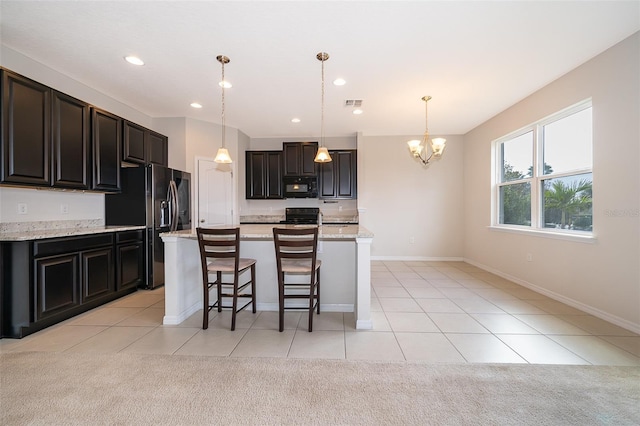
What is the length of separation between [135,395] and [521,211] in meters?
4.98

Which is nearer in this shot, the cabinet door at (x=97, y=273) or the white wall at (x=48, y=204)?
the white wall at (x=48, y=204)

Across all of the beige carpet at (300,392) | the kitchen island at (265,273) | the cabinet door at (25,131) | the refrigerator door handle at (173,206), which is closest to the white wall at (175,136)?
the refrigerator door handle at (173,206)

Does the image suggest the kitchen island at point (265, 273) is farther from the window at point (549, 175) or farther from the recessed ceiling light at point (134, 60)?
the window at point (549, 175)

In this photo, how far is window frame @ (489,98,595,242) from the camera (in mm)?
3014

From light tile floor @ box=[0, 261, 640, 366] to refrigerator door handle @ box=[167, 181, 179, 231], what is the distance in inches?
42.7

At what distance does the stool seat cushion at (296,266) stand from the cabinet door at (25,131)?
255cm

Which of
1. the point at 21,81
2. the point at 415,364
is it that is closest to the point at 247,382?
the point at 415,364

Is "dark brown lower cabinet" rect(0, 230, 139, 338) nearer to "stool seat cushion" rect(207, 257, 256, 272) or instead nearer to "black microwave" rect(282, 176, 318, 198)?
"stool seat cushion" rect(207, 257, 256, 272)

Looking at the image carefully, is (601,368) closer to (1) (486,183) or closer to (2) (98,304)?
(1) (486,183)

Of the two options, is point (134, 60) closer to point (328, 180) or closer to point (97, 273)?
point (97, 273)

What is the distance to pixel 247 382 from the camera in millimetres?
1756

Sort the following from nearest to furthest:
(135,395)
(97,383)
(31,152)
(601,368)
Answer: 1. (135,395)
2. (97,383)
3. (601,368)
4. (31,152)

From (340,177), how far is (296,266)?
10.9ft

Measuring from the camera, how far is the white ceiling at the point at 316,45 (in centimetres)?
208
